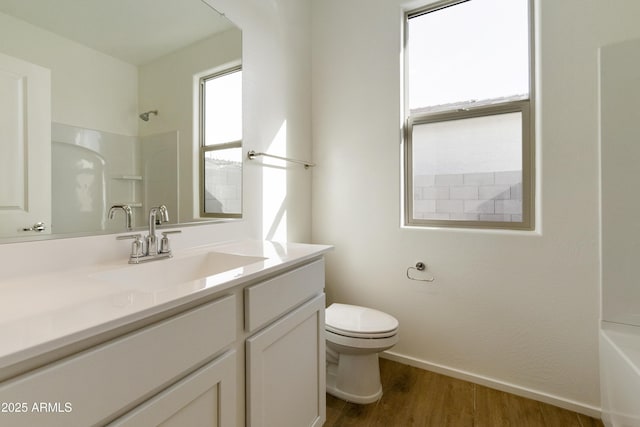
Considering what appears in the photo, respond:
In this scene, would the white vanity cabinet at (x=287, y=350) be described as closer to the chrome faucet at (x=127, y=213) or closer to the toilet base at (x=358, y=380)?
the toilet base at (x=358, y=380)

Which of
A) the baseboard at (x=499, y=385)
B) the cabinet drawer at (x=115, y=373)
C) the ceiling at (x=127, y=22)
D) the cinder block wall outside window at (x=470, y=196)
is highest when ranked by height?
the ceiling at (x=127, y=22)

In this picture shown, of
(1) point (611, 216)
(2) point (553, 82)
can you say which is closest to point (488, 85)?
(2) point (553, 82)

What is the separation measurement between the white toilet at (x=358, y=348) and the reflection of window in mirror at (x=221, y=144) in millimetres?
848

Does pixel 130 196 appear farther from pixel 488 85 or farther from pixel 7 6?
pixel 488 85

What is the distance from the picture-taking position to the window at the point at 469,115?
5.61 feet

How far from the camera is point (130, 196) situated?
3.70 ft

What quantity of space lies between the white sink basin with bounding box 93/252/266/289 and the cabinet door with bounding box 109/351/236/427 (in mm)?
357

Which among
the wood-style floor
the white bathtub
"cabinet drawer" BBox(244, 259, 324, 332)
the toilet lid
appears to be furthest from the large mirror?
the white bathtub

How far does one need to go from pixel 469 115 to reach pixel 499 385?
1.64m

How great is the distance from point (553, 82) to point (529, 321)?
4.27ft

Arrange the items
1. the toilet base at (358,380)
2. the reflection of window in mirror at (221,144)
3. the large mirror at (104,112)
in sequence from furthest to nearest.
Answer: the toilet base at (358,380)
the reflection of window in mirror at (221,144)
the large mirror at (104,112)

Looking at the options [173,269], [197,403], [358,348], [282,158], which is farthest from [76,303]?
[282,158]

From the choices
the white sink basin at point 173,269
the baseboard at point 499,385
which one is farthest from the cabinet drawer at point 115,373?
the baseboard at point 499,385

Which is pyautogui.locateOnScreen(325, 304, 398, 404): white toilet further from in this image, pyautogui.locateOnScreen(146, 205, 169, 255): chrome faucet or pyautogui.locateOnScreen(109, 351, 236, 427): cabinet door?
pyautogui.locateOnScreen(146, 205, 169, 255): chrome faucet
